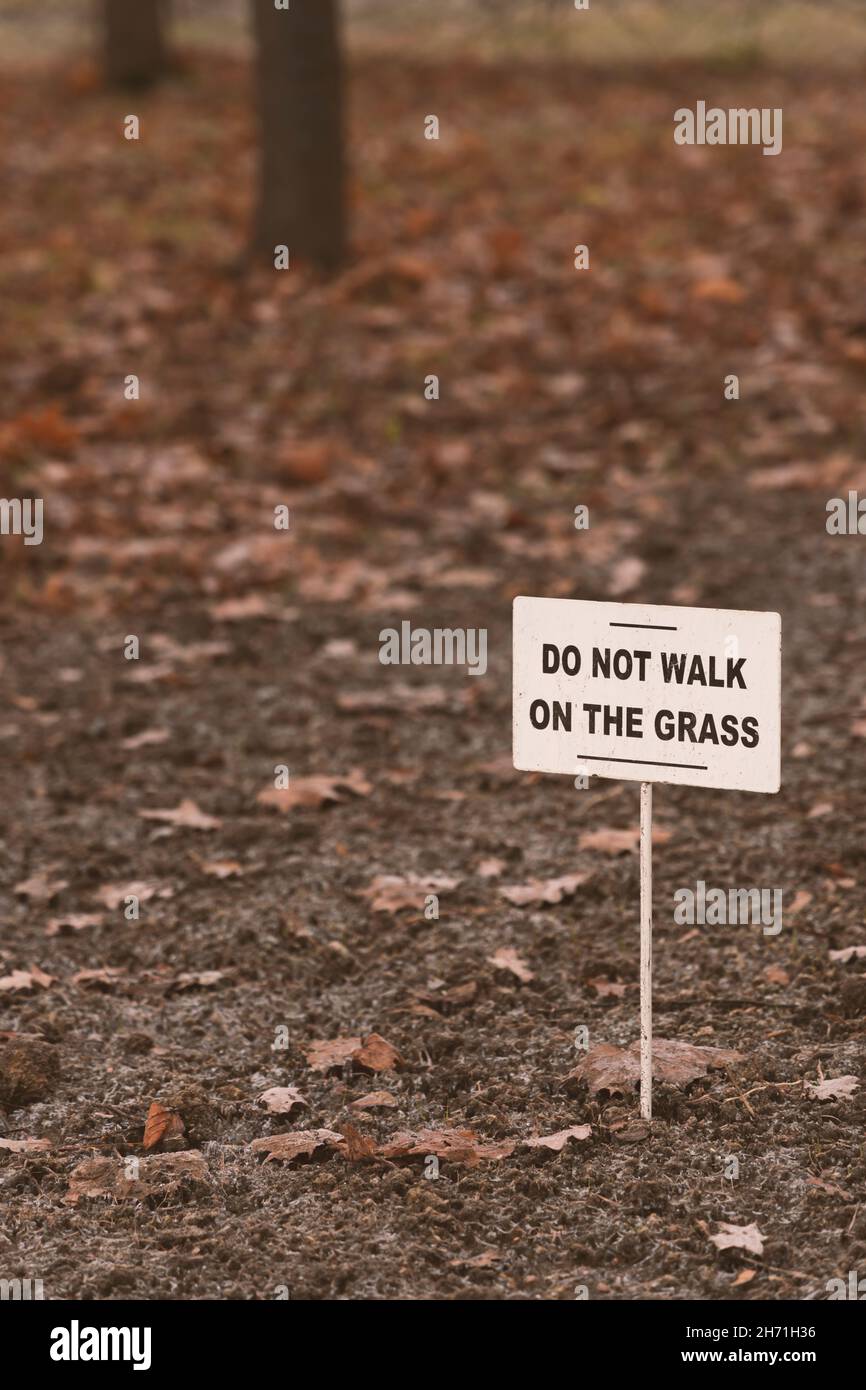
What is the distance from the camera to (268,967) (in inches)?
194

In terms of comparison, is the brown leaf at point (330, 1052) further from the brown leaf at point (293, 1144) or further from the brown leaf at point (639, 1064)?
the brown leaf at point (639, 1064)

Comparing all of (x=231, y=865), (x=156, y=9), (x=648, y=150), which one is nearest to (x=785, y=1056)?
→ (x=231, y=865)

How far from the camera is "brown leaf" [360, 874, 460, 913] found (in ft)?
17.1

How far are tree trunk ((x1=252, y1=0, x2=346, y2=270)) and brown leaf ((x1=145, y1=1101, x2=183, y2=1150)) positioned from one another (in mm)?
8582

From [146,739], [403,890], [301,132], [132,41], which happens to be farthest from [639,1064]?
[132,41]

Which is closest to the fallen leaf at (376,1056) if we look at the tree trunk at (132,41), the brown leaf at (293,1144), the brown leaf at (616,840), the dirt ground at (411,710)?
the dirt ground at (411,710)

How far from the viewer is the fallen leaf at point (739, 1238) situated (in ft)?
11.8

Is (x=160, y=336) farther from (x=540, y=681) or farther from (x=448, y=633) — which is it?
(x=540, y=681)

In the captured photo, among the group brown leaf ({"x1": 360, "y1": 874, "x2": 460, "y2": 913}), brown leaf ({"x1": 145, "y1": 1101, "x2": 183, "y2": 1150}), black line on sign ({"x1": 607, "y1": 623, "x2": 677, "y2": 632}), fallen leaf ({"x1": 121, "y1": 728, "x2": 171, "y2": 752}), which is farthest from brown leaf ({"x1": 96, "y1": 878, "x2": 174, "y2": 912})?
black line on sign ({"x1": 607, "y1": 623, "x2": 677, "y2": 632})

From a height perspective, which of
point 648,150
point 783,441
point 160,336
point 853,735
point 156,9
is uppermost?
point 156,9

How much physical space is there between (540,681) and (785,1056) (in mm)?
1118

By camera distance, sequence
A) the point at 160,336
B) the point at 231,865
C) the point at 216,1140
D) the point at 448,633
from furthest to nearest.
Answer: the point at 160,336 → the point at 448,633 → the point at 231,865 → the point at 216,1140

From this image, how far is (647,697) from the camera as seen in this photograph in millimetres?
3848

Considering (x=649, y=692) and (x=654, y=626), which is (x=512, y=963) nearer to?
(x=649, y=692)
